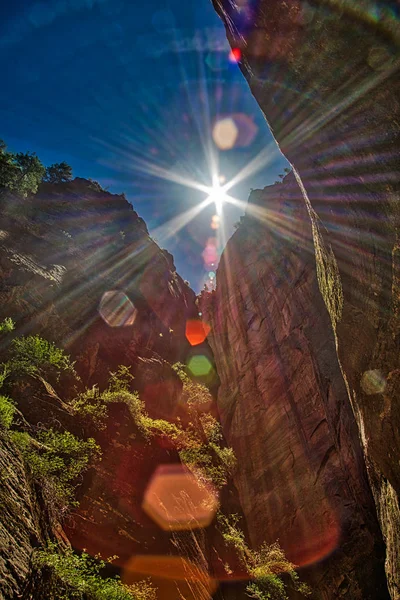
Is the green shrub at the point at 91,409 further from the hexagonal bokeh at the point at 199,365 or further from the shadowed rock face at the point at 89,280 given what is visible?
the hexagonal bokeh at the point at 199,365

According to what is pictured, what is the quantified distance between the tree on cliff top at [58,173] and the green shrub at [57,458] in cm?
3788

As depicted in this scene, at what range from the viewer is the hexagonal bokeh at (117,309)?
28625mm

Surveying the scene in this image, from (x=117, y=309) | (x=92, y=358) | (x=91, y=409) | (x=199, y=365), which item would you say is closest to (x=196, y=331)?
(x=199, y=365)

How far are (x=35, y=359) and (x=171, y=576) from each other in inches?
445

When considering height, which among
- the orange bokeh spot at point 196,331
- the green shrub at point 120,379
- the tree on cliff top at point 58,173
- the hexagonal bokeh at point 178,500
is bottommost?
the hexagonal bokeh at point 178,500

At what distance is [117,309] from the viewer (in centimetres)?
3069

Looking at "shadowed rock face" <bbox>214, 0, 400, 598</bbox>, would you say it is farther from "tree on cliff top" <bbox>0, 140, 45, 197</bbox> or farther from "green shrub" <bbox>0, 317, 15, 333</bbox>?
"tree on cliff top" <bbox>0, 140, 45, 197</bbox>

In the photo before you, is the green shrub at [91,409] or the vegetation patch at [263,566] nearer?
the vegetation patch at [263,566]

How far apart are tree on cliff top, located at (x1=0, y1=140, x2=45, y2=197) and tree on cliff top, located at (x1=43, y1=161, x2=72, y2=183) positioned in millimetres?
7101

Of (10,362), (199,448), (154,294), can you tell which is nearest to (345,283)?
(10,362)

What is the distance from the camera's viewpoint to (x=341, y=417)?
19.7 metres

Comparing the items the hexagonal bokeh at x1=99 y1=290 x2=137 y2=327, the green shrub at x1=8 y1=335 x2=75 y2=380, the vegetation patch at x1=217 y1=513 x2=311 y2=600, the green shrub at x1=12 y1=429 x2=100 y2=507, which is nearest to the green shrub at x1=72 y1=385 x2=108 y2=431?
the green shrub at x1=12 y1=429 x2=100 y2=507

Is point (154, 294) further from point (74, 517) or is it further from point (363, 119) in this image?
point (363, 119)

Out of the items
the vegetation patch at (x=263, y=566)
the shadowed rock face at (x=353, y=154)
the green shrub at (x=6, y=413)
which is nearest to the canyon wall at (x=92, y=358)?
the green shrub at (x=6, y=413)
